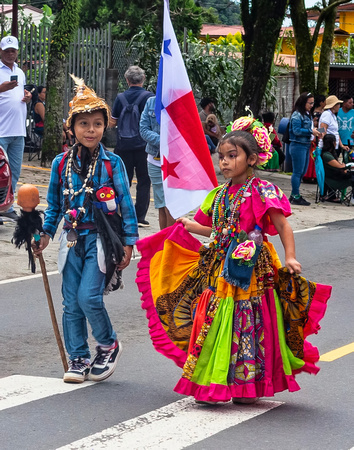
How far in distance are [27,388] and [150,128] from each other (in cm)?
583

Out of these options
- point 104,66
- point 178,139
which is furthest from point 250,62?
point 178,139

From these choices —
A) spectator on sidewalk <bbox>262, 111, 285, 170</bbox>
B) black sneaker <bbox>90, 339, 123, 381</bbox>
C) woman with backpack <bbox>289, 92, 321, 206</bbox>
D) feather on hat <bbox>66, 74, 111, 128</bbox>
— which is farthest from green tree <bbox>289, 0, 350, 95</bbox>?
black sneaker <bbox>90, 339, 123, 381</bbox>

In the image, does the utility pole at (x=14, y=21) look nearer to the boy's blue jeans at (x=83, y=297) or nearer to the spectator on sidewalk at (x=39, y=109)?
the spectator on sidewalk at (x=39, y=109)

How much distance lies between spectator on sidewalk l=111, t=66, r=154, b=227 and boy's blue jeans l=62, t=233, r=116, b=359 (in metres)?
6.39

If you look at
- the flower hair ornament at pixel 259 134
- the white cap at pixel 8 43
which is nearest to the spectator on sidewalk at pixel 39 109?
the white cap at pixel 8 43

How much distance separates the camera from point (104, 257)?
5.52 meters

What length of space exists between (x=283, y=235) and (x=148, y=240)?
935 millimetres

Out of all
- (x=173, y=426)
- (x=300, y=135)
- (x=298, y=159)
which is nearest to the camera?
(x=173, y=426)

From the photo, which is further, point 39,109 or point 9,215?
point 39,109

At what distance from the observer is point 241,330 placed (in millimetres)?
5074

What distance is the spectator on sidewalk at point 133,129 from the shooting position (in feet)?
38.8

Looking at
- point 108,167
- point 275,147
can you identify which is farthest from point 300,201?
point 108,167

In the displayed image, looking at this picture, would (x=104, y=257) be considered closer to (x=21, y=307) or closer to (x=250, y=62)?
(x=21, y=307)

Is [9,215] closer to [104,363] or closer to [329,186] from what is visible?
[104,363]
